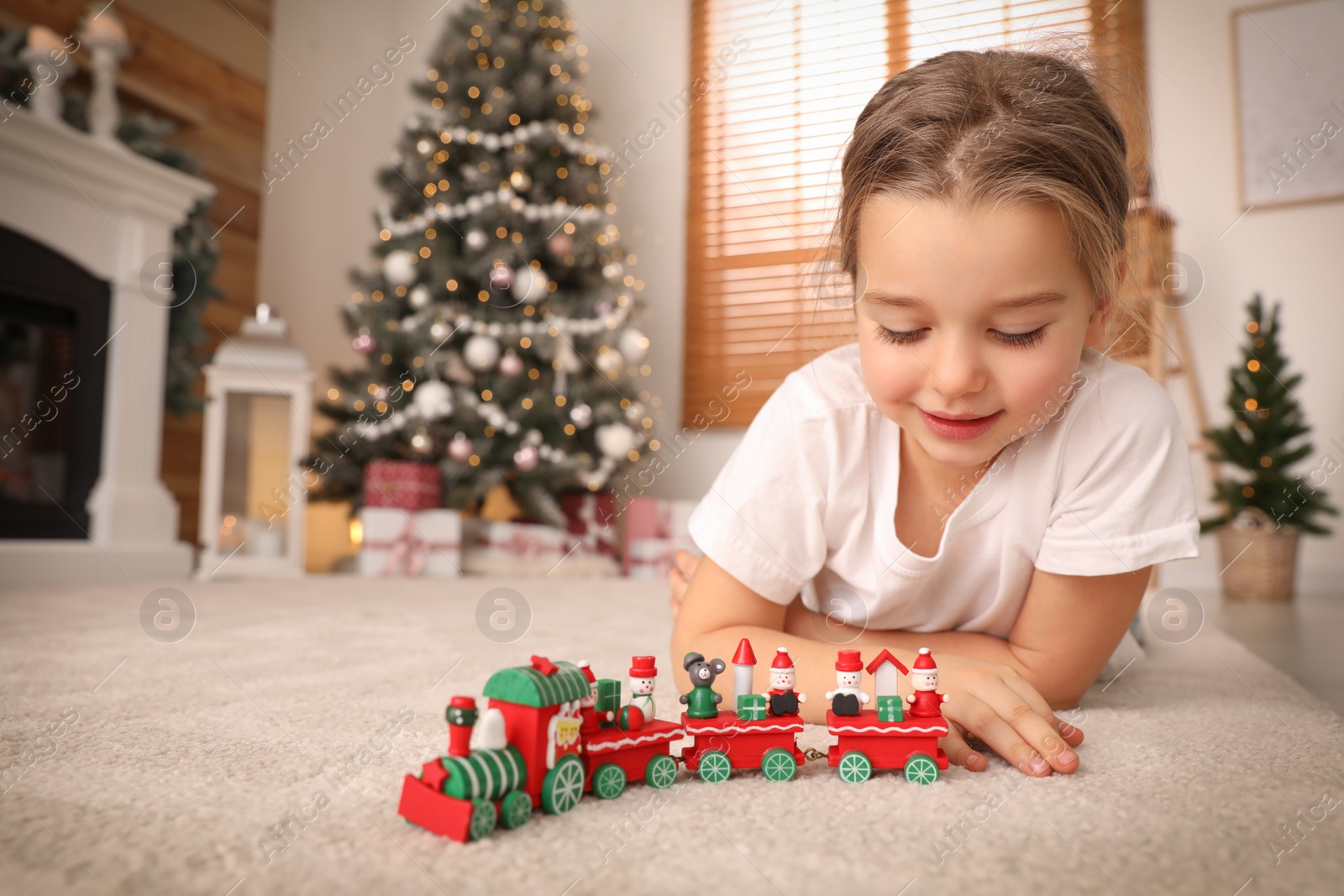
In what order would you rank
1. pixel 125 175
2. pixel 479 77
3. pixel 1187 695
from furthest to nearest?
pixel 479 77, pixel 125 175, pixel 1187 695

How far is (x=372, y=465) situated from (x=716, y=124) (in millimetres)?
1650

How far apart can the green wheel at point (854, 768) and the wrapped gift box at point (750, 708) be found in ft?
0.19

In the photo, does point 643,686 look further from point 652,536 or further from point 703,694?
point 652,536

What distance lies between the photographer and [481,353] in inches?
97.2

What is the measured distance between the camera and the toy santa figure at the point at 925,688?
22.3 inches

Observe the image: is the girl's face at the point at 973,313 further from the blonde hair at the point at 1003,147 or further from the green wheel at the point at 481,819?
the green wheel at the point at 481,819

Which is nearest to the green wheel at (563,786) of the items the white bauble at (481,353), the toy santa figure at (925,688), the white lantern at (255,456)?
the toy santa figure at (925,688)

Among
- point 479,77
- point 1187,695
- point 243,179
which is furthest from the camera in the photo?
point 243,179

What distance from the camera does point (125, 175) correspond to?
2.29m

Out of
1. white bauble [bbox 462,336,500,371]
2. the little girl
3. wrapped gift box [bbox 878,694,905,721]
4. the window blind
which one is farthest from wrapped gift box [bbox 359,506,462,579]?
wrapped gift box [bbox 878,694,905,721]

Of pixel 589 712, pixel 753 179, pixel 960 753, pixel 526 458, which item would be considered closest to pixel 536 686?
pixel 589 712

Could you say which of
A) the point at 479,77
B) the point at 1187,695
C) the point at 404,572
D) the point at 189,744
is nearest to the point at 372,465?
the point at 404,572

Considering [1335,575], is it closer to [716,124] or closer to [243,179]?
[716,124]

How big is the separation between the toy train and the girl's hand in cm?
4
